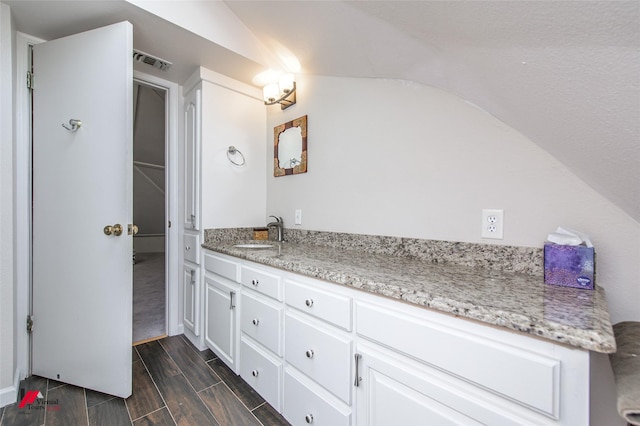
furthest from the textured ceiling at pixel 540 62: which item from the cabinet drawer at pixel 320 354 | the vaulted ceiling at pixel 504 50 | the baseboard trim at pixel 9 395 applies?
the baseboard trim at pixel 9 395

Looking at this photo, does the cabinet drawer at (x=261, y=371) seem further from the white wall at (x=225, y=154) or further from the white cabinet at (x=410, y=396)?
the white wall at (x=225, y=154)

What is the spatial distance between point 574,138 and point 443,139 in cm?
50

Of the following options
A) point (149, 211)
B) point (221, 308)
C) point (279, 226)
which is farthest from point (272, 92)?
point (149, 211)

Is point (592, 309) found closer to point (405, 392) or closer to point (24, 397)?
point (405, 392)

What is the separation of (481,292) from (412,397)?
1.27ft

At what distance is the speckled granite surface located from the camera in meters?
0.54

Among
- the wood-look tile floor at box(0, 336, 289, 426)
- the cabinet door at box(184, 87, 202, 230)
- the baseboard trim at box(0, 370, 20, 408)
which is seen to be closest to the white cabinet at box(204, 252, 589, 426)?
the wood-look tile floor at box(0, 336, 289, 426)

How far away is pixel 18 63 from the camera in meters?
1.55

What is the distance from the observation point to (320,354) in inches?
41.7

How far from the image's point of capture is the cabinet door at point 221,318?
1600mm

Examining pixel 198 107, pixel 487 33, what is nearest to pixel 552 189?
pixel 487 33

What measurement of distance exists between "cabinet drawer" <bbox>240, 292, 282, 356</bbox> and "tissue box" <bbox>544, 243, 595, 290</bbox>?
1098 millimetres

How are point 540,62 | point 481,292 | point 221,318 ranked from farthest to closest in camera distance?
point 221,318, point 481,292, point 540,62

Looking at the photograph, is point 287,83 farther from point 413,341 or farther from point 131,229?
point 413,341
